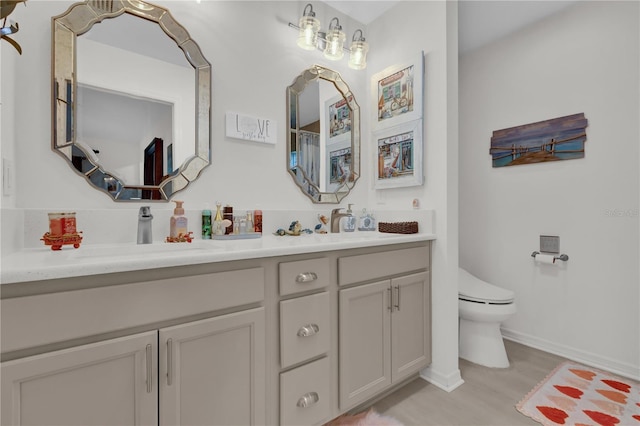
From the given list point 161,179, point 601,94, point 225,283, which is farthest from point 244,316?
point 601,94

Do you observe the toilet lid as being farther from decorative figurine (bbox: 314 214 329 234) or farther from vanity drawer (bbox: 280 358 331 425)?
vanity drawer (bbox: 280 358 331 425)

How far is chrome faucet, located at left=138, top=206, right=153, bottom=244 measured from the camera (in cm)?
137

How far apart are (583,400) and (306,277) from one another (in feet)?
5.65

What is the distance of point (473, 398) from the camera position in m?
1.73

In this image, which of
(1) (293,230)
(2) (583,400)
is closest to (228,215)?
(1) (293,230)

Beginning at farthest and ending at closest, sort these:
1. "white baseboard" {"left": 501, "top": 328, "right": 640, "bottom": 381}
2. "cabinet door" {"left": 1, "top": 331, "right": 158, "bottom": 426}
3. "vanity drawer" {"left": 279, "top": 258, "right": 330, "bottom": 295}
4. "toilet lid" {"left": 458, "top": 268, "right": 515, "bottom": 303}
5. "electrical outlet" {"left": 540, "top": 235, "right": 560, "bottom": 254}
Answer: "electrical outlet" {"left": 540, "top": 235, "right": 560, "bottom": 254} < "toilet lid" {"left": 458, "top": 268, "right": 515, "bottom": 303} < "white baseboard" {"left": 501, "top": 328, "right": 640, "bottom": 381} < "vanity drawer" {"left": 279, "top": 258, "right": 330, "bottom": 295} < "cabinet door" {"left": 1, "top": 331, "right": 158, "bottom": 426}

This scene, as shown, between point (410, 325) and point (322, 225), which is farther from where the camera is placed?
point (322, 225)

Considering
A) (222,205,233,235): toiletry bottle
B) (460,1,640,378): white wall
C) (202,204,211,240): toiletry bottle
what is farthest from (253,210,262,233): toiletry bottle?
(460,1,640,378): white wall

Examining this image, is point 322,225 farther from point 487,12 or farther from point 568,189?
point 487,12

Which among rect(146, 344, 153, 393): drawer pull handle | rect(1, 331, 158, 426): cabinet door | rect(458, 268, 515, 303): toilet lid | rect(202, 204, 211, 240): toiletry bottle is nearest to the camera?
rect(1, 331, 158, 426): cabinet door

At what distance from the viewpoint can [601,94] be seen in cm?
207

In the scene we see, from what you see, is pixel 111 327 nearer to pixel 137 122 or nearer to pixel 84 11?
pixel 137 122

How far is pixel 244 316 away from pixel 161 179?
0.85 metres

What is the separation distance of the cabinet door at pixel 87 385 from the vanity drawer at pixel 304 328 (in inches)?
18.5
